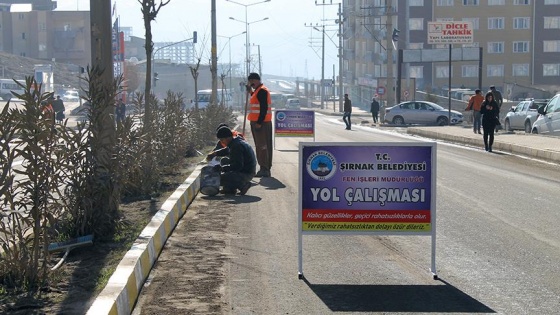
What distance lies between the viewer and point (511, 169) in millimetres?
19625

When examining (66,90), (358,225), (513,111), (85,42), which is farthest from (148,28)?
(85,42)

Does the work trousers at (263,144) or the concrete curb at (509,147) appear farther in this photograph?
the concrete curb at (509,147)

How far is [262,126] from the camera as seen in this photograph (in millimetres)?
17625

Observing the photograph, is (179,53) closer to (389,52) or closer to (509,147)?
(389,52)

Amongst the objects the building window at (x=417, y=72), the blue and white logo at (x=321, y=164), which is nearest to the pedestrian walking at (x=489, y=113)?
the blue and white logo at (x=321, y=164)

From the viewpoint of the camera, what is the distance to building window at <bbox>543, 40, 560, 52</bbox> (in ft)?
301

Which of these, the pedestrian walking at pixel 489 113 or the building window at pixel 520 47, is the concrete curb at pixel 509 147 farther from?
the building window at pixel 520 47

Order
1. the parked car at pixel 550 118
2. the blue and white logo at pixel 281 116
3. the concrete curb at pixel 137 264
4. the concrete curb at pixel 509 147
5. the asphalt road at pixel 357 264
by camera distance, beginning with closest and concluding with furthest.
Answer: the concrete curb at pixel 137 264 < the asphalt road at pixel 357 264 < the concrete curb at pixel 509 147 < the blue and white logo at pixel 281 116 < the parked car at pixel 550 118

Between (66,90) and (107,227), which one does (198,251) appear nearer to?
(107,227)

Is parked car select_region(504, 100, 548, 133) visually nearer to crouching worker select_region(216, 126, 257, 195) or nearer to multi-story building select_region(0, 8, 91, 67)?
crouching worker select_region(216, 126, 257, 195)

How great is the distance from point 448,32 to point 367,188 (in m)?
57.6

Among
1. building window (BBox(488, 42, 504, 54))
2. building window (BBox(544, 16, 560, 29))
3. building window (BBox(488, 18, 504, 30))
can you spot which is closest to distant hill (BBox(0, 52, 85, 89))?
building window (BBox(488, 42, 504, 54))

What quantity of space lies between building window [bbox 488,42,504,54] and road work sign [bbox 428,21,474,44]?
28.1 metres

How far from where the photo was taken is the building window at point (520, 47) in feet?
303
